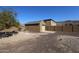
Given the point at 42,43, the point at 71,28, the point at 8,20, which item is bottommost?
the point at 42,43

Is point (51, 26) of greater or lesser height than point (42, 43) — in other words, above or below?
above

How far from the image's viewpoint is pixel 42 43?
583 cm

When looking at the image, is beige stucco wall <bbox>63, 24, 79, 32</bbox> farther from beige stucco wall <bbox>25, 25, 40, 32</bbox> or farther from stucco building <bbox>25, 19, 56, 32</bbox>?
beige stucco wall <bbox>25, 25, 40, 32</bbox>

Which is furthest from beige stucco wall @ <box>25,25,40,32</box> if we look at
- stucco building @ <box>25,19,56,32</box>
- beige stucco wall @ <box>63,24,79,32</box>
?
beige stucco wall @ <box>63,24,79,32</box>

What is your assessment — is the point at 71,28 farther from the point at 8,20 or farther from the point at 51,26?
the point at 8,20

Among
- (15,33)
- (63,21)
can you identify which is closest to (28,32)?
(15,33)

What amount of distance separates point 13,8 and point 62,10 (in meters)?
0.81

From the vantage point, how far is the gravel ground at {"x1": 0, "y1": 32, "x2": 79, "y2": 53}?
5.81 meters

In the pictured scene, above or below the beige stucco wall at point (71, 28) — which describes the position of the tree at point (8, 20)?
above

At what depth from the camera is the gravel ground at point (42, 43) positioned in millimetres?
5809

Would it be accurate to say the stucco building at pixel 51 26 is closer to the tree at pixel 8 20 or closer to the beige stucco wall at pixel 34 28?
the beige stucco wall at pixel 34 28

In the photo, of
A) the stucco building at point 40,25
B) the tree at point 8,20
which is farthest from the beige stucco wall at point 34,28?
the tree at point 8,20

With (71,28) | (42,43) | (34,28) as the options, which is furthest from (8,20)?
(71,28)
